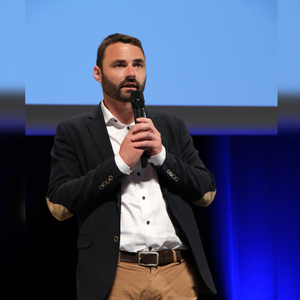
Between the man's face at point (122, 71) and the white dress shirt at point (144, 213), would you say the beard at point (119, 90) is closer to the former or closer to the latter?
the man's face at point (122, 71)

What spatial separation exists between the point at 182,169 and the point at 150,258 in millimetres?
348

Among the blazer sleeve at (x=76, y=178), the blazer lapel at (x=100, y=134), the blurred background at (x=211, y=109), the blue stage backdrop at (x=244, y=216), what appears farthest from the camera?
the blue stage backdrop at (x=244, y=216)

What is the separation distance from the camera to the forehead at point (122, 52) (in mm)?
1562

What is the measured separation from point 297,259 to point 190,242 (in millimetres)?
1046

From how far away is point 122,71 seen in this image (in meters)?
1.56

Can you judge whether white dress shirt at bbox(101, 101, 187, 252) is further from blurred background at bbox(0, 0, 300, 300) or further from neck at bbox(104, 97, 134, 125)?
blurred background at bbox(0, 0, 300, 300)

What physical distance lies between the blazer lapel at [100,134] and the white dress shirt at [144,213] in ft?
0.18

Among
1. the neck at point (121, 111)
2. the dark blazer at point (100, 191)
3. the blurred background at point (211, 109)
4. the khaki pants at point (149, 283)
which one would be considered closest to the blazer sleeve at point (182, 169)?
the dark blazer at point (100, 191)

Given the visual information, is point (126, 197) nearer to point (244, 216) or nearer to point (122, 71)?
point (122, 71)

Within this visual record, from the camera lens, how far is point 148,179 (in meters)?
1.53

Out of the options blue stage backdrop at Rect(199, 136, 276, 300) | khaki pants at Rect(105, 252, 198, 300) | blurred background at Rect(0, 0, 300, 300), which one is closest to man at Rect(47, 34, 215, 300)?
khaki pants at Rect(105, 252, 198, 300)

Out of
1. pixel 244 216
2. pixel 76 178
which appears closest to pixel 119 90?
pixel 76 178

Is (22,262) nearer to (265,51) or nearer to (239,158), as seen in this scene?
(239,158)

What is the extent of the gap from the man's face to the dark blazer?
14 centimetres
